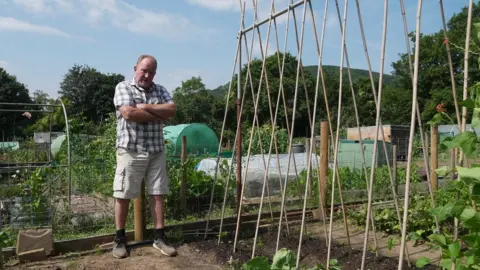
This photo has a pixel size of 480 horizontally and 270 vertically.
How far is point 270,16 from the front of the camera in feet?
12.2

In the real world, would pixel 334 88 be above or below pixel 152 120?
above

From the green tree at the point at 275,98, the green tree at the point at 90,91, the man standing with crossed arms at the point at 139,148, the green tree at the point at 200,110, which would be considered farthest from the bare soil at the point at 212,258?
the green tree at the point at 90,91

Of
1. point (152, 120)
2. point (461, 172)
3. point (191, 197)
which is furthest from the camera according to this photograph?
point (191, 197)

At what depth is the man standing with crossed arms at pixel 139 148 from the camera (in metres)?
3.65

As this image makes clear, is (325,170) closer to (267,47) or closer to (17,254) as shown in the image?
(267,47)

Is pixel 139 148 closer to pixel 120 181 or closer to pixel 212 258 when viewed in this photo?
pixel 120 181

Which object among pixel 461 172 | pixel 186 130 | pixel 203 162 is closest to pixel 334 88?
pixel 186 130

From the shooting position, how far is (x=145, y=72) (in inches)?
149

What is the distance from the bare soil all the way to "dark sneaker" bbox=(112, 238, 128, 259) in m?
0.04

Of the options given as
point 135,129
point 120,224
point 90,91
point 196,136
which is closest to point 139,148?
point 135,129

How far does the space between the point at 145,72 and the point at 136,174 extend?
2.93ft

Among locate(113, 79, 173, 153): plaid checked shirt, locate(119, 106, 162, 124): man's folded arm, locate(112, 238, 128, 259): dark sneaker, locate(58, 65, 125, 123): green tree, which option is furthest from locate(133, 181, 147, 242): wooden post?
locate(58, 65, 125, 123): green tree

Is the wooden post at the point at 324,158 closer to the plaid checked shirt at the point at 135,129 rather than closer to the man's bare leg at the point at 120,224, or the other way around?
the plaid checked shirt at the point at 135,129

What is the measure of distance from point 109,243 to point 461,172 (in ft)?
10.8
